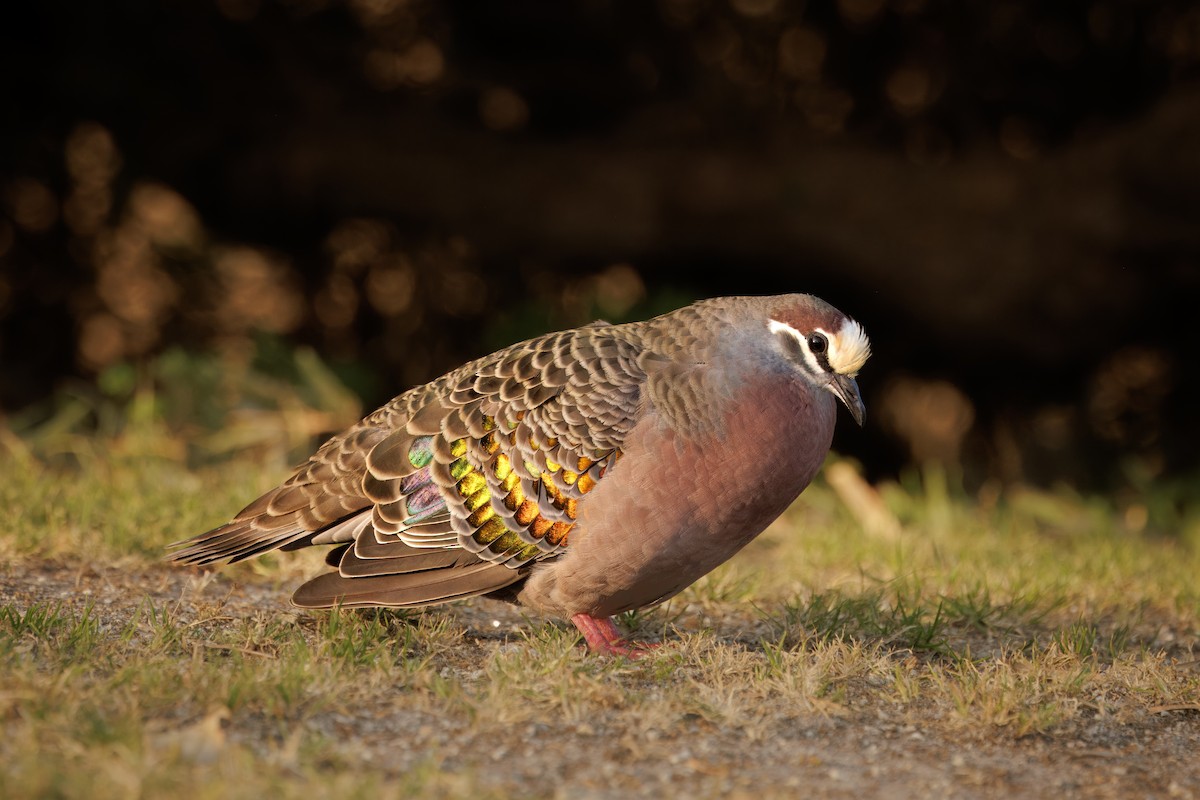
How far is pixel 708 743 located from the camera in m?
3.30

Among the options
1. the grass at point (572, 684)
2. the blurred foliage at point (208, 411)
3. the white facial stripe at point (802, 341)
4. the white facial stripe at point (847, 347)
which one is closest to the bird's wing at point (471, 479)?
the grass at point (572, 684)

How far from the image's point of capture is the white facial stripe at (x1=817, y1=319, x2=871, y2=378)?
3.87 m

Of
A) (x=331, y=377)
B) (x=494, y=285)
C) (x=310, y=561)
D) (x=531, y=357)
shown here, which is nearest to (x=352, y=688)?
(x=531, y=357)

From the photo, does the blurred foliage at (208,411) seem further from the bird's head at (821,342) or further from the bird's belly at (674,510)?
the bird's head at (821,342)

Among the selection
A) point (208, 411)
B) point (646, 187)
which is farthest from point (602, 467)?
point (646, 187)

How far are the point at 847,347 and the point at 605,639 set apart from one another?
3.52 feet

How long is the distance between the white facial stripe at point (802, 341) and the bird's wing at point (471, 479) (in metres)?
0.39

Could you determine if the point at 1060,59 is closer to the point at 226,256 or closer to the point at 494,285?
the point at 494,285

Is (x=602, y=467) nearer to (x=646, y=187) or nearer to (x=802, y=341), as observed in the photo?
(x=802, y=341)

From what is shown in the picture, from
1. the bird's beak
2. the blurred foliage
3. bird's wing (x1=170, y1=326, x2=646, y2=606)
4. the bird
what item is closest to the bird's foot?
the bird

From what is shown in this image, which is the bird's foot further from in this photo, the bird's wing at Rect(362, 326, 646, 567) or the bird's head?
the bird's head

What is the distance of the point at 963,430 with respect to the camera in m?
9.30

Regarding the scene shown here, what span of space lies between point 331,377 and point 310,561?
318cm

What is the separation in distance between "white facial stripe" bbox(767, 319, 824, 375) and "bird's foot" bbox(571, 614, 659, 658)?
0.92m
